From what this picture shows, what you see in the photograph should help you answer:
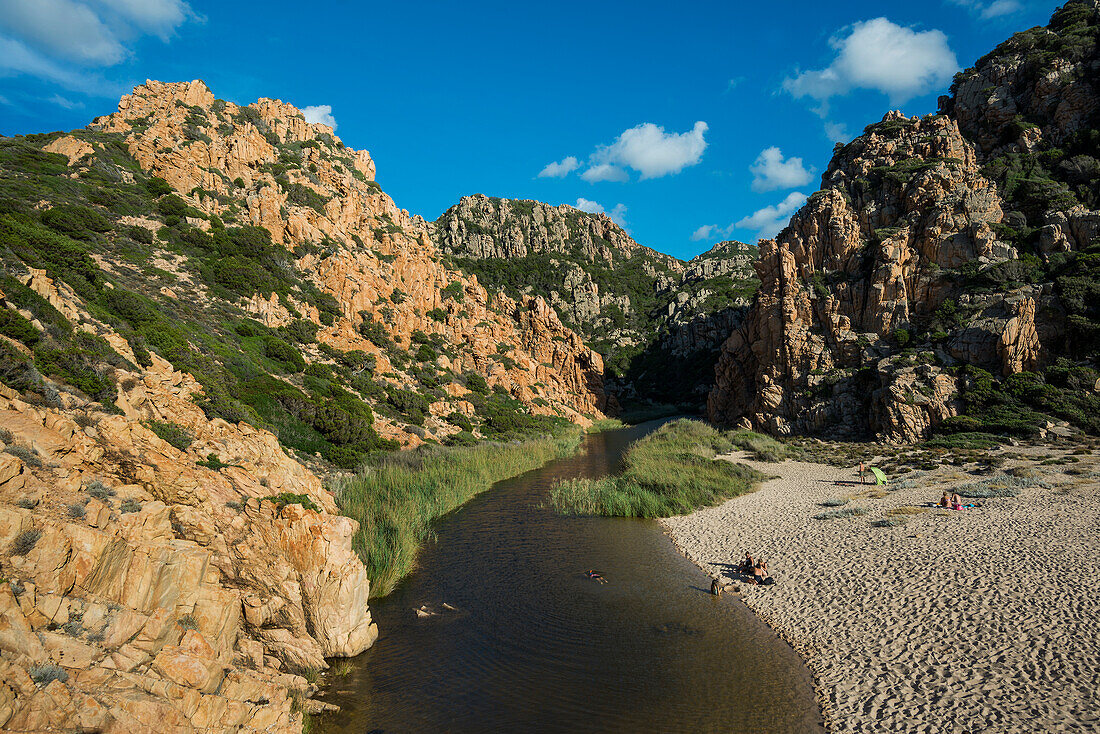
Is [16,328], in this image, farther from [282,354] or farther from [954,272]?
[954,272]

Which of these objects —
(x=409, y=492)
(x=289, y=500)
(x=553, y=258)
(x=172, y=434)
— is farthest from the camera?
(x=553, y=258)

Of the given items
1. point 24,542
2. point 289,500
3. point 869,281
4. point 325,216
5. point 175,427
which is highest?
point 325,216

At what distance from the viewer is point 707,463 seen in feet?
113

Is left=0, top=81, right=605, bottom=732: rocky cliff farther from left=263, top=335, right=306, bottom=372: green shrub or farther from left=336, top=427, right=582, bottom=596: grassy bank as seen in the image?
left=336, top=427, right=582, bottom=596: grassy bank

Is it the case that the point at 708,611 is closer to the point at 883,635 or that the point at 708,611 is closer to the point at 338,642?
the point at 883,635

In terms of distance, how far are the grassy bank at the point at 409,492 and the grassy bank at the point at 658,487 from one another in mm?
5508

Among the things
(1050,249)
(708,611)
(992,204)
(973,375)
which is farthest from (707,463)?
(992,204)

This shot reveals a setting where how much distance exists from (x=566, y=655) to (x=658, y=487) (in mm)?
Result: 17033

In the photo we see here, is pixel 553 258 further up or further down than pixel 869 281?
further up

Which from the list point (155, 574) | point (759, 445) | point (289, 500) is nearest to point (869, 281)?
point (759, 445)

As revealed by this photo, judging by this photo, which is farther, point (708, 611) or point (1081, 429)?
point (1081, 429)

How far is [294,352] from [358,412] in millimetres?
6050

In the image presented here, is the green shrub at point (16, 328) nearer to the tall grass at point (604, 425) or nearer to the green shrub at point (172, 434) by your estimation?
the green shrub at point (172, 434)

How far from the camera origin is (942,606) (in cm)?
1265
